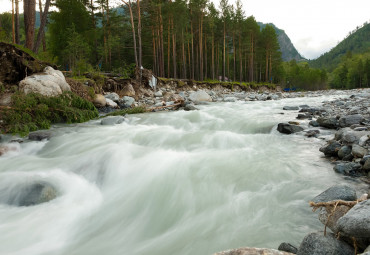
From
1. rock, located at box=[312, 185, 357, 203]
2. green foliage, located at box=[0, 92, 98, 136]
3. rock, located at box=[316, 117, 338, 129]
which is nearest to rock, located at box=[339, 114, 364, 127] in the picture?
rock, located at box=[316, 117, 338, 129]

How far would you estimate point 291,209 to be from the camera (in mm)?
2898

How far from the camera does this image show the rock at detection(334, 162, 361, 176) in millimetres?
3611

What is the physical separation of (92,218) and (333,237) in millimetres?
2734

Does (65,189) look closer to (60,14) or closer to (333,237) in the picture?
(333,237)

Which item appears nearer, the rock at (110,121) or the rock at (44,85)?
the rock at (44,85)

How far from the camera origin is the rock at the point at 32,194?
10.6 feet

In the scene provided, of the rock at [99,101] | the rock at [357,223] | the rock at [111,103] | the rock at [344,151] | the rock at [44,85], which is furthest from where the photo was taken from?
→ the rock at [111,103]

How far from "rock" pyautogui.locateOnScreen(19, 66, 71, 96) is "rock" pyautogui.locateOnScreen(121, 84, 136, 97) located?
5.85 meters

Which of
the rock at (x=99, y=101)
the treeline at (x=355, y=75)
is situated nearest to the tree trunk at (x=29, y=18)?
the rock at (x=99, y=101)

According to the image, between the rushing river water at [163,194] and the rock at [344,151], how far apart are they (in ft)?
1.14

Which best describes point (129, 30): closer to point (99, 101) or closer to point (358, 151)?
point (99, 101)

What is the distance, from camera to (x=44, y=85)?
27.0ft

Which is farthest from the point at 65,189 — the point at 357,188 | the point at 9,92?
the point at 9,92

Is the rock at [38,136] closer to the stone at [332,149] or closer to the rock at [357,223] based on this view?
the rock at [357,223]
